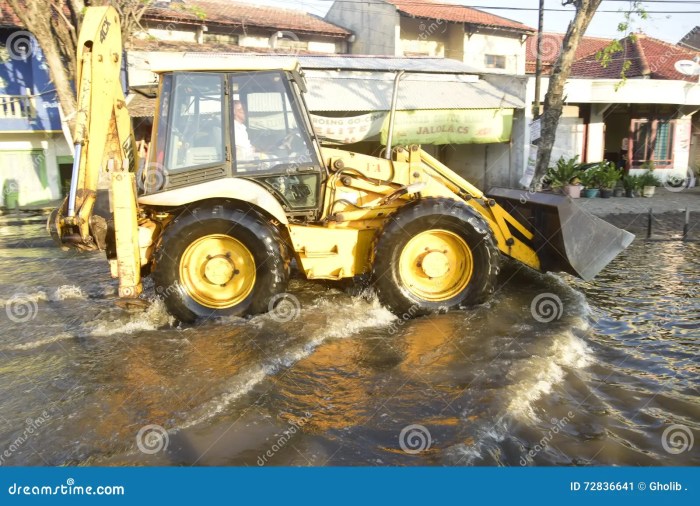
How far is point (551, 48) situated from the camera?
26.5 m

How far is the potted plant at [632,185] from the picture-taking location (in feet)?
53.7

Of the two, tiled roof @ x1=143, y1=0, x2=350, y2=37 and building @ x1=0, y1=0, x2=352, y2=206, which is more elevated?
tiled roof @ x1=143, y1=0, x2=350, y2=37

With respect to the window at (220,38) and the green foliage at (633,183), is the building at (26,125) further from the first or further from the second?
the green foliage at (633,183)

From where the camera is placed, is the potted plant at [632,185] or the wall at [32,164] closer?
the potted plant at [632,185]

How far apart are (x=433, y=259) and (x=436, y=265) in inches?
2.9

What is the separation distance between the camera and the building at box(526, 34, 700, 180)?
18.3m

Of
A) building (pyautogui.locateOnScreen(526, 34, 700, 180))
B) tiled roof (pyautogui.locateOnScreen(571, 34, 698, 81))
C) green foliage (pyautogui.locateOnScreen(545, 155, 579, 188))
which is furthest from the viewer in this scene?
tiled roof (pyautogui.locateOnScreen(571, 34, 698, 81))

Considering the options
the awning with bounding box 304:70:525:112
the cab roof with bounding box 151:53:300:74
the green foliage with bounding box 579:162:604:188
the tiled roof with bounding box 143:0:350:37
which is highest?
the tiled roof with bounding box 143:0:350:37

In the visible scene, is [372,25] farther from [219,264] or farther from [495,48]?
[219,264]

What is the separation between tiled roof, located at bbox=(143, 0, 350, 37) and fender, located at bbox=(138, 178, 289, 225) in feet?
45.3

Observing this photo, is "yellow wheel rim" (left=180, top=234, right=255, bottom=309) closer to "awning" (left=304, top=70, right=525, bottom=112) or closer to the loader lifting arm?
the loader lifting arm

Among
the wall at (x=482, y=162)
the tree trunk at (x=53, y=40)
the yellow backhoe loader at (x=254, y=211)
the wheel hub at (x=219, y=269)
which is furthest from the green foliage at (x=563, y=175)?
the wheel hub at (x=219, y=269)

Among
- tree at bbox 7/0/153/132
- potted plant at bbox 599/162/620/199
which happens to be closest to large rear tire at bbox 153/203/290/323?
tree at bbox 7/0/153/132

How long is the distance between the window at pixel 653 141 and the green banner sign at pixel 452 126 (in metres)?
5.91
